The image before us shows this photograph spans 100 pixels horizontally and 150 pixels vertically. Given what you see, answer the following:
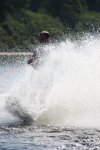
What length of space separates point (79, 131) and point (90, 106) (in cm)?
267

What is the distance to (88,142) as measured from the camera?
12508 millimetres

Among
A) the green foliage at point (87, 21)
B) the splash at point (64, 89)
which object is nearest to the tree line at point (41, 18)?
the green foliage at point (87, 21)

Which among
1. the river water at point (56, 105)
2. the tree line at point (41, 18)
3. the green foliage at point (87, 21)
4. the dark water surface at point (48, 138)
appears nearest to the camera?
the dark water surface at point (48, 138)

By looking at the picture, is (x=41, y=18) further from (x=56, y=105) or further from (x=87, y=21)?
(x=56, y=105)

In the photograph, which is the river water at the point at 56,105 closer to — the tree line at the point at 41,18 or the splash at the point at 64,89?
the splash at the point at 64,89

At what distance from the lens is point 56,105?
16250 millimetres

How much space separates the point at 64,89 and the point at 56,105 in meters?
1.09

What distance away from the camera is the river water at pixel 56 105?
12871 millimetres

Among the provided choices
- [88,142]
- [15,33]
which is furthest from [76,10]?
[88,142]

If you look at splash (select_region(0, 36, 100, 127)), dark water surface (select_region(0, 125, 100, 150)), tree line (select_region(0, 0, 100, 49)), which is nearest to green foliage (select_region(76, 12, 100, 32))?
tree line (select_region(0, 0, 100, 49))

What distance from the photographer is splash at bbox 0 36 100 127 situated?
15727mm

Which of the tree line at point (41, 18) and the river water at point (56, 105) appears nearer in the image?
the river water at point (56, 105)

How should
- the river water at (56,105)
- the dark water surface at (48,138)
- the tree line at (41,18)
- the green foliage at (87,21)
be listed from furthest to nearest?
1. the green foliage at (87,21)
2. the tree line at (41,18)
3. the river water at (56,105)
4. the dark water surface at (48,138)

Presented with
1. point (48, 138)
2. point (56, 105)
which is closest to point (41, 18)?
point (56, 105)
